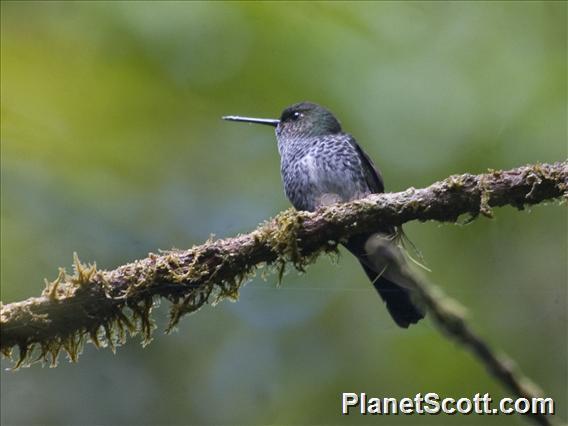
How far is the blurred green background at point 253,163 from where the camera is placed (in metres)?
3.51

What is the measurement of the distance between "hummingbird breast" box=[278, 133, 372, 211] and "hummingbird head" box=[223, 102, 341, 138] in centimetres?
13

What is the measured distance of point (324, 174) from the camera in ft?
10.4

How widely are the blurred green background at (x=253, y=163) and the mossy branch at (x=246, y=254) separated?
95 cm

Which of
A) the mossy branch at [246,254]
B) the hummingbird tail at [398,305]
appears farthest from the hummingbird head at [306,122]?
the mossy branch at [246,254]

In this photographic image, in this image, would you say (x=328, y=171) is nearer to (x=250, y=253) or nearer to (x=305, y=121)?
(x=305, y=121)

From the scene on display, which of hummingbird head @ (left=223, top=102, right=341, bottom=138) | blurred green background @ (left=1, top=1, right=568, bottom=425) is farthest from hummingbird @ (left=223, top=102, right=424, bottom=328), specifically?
blurred green background @ (left=1, top=1, right=568, bottom=425)

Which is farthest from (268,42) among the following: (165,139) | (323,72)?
(165,139)

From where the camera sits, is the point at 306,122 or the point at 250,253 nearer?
the point at 250,253

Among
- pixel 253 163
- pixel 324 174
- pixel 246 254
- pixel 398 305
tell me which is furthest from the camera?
pixel 253 163

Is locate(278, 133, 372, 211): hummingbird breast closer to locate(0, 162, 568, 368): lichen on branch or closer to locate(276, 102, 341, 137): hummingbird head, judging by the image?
locate(276, 102, 341, 137): hummingbird head

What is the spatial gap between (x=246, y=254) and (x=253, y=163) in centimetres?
215

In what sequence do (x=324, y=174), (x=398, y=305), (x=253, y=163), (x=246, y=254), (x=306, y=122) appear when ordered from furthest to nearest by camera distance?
(x=253, y=163)
(x=306, y=122)
(x=324, y=174)
(x=398, y=305)
(x=246, y=254)

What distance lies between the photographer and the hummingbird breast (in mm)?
3104

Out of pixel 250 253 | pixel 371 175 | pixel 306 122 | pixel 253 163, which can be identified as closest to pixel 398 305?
pixel 371 175
